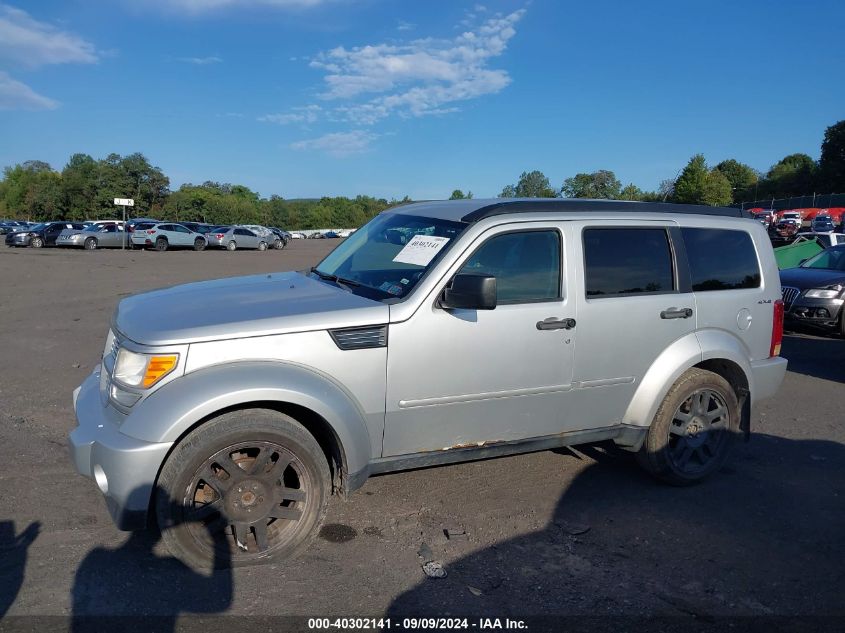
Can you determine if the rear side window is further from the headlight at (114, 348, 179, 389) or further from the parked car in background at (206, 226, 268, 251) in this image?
the parked car in background at (206, 226, 268, 251)

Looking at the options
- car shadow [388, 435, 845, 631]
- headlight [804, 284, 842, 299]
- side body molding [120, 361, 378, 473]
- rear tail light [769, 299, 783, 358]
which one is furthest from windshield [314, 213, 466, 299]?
headlight [804, 284, 842, 299]

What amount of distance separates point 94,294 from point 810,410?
45.3 feet

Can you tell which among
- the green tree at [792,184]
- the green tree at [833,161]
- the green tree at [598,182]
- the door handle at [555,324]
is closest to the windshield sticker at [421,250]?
the door handle at [555,324]

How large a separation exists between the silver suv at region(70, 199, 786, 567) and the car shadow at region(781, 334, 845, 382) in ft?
14.7

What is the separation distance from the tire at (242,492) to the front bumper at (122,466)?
0.27 ft

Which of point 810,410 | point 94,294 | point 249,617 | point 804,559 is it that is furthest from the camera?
point 94,294

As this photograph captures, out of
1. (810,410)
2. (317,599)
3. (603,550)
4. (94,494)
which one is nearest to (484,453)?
(603,550)

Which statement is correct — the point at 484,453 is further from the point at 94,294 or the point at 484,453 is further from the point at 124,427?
the point at 94,294

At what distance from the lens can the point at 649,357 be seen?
4512 millimetres

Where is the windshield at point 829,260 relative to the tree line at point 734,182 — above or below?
below

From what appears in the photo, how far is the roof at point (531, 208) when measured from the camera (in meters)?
4.16

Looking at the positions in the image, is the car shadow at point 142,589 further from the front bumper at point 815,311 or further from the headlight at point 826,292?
the headlight at point 826,292

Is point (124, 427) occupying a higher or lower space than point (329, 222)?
lower

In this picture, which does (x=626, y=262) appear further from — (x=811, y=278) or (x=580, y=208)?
(x=811, y=278)
